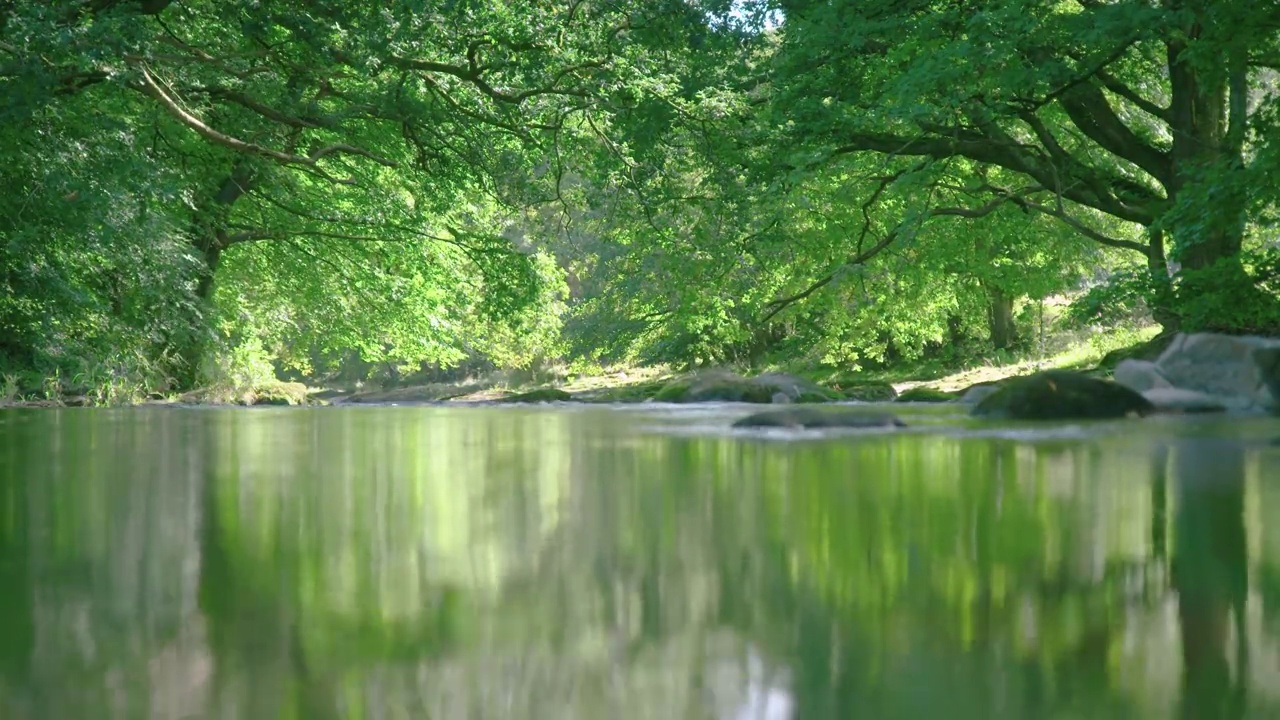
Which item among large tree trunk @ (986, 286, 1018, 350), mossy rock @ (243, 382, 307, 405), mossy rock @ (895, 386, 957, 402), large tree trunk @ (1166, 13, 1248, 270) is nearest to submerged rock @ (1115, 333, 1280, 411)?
large tree trunk @ (1166, 13, 1248, 270)

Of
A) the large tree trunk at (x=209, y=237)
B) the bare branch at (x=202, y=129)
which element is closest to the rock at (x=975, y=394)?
the bare branch at (x=202, y=129)

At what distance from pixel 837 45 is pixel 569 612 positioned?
493 inches

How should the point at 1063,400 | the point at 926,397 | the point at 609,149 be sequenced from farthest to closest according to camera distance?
the point at 926,397, the point at 609,149, the point at 1063,400

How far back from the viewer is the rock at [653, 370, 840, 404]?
Answer: 1617 centimetres

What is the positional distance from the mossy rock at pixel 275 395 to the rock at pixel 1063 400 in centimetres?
1604

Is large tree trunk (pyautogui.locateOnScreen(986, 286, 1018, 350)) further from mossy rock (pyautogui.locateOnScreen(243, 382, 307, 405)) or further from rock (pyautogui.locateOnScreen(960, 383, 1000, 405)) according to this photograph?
mossy rock (pyautogui.locateOnScreen(243, 382, 307, 405))

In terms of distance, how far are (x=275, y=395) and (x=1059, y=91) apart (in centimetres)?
1693

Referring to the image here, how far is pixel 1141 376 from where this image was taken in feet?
38.6

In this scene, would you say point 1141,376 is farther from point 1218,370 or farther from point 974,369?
point 974,369

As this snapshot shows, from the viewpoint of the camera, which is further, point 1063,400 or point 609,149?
point 609,149

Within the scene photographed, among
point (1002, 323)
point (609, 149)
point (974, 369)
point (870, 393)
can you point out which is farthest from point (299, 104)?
point (1002, 323)

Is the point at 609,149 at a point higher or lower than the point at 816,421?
higher

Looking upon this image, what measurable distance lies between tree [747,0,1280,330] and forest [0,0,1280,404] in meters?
0.05

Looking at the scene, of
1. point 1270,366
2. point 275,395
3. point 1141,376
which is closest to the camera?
point 1270,366
